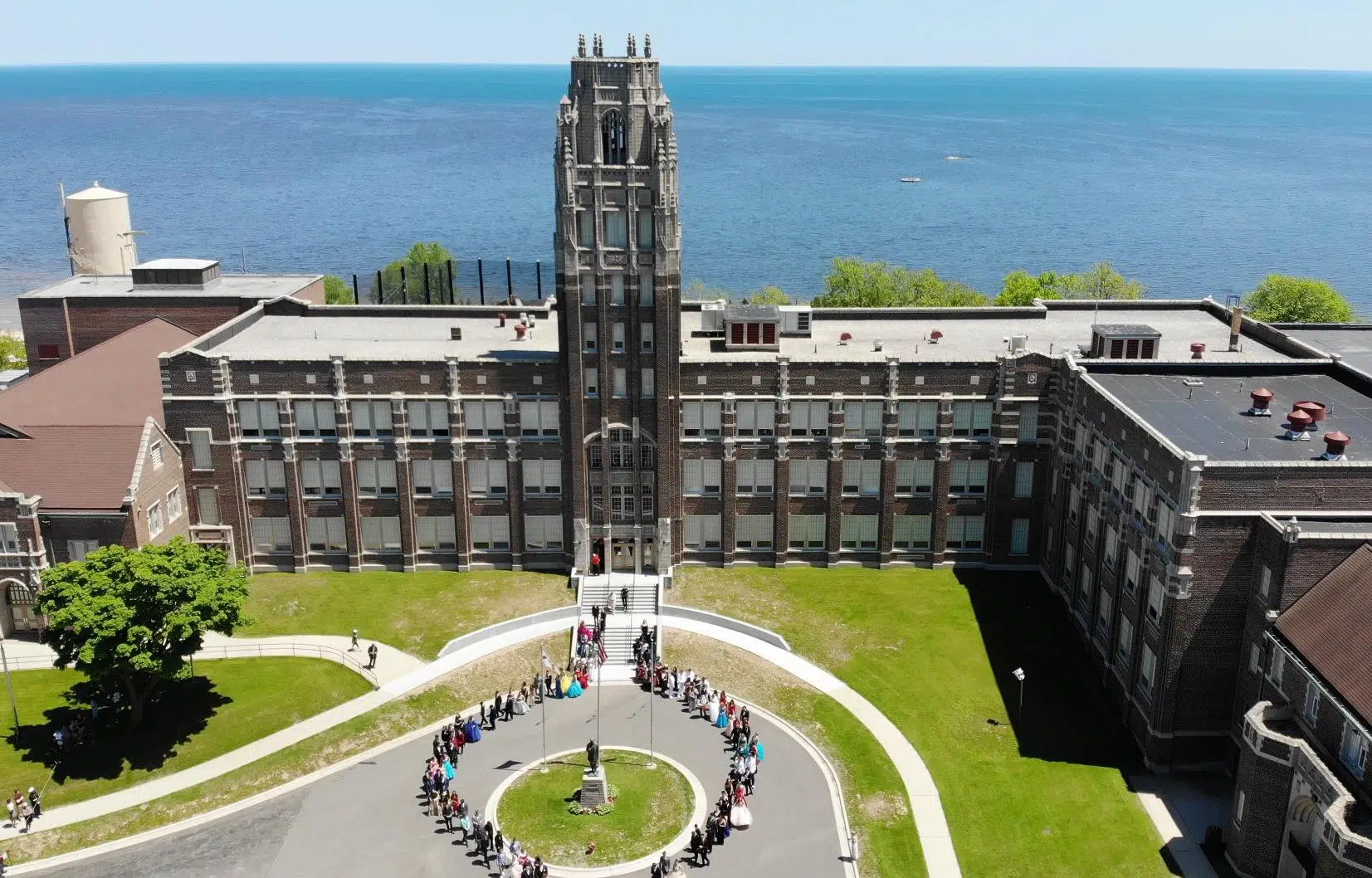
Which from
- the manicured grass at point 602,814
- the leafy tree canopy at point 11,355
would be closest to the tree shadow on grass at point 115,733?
the manicured grass at point 602,814

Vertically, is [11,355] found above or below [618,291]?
below

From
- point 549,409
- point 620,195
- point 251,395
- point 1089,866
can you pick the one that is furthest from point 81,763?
point 1089,866

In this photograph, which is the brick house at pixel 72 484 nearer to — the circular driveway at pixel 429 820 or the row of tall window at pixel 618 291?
the circular driveway at pixel 429 820

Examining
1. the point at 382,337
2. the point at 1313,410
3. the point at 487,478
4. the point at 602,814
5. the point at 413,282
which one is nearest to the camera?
the point at 602,814

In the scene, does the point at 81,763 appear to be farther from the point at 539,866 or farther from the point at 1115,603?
the point at 1115,603

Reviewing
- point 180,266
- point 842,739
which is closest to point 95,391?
point 180,266

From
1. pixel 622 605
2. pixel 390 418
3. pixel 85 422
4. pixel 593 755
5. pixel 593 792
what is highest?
pixel 390 418

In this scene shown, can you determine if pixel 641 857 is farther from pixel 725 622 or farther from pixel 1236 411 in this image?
pixel 1236 411
